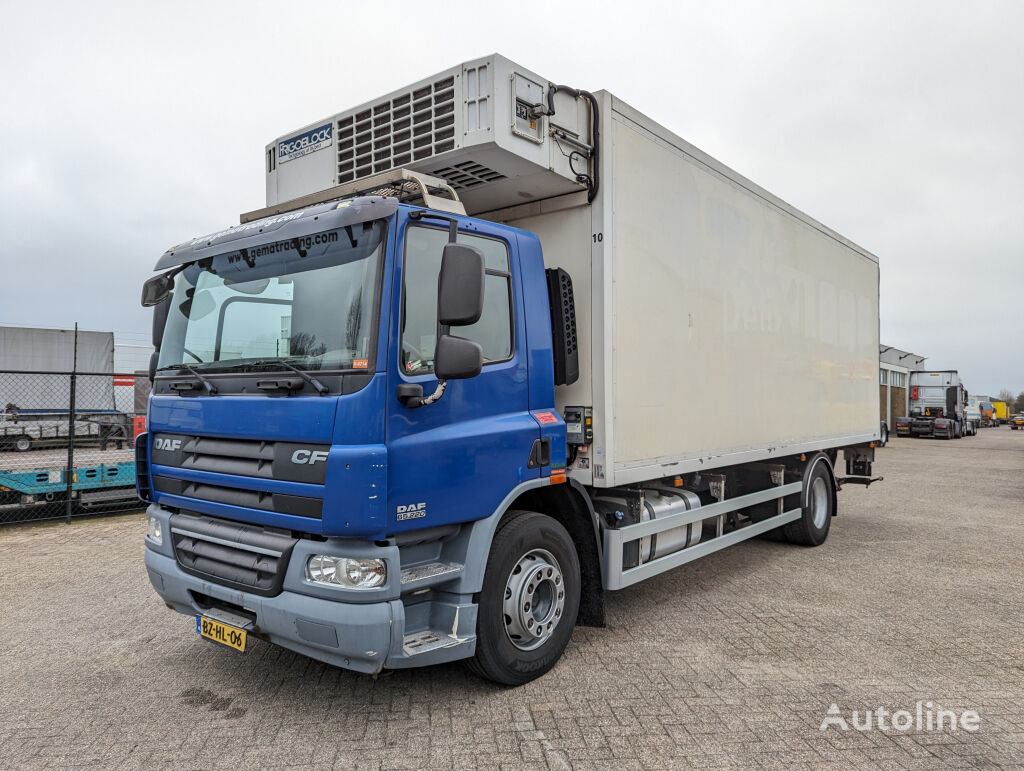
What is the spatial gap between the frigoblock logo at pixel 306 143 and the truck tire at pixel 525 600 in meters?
2.96

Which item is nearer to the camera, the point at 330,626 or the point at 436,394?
the point at 330,626

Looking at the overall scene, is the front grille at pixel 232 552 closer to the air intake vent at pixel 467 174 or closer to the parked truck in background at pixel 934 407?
the air intake vent at pixel 467 174

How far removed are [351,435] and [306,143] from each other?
9.33 ft

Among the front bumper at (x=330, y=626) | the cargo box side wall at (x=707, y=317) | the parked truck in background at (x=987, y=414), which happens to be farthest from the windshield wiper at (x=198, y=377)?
the parked truck in background at (x=987, y=414)

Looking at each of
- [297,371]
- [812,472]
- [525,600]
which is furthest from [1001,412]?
[297,371]

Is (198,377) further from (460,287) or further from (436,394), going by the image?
(460,287)

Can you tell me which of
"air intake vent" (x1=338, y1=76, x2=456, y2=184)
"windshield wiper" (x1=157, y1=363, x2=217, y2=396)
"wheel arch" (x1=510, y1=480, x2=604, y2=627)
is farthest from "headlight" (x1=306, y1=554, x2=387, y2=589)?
"air intake vent" (x1=338, y1=76, x2=456, y2=184)

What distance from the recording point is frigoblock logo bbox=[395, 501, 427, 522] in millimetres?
3219

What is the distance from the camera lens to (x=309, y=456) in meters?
3.18

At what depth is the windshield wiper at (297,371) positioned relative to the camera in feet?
10.5

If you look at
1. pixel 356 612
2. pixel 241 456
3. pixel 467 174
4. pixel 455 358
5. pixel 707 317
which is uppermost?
pixel 467 174

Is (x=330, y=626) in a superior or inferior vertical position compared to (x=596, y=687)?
superior

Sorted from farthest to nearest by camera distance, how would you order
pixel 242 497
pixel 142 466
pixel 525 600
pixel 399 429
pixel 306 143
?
1. pixel 306 143
2. pixel 142 466
3. pixel 525 600
4. pixel 242 497
5. pixel 399 429

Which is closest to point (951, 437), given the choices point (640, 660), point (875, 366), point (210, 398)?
point (875, 366)
